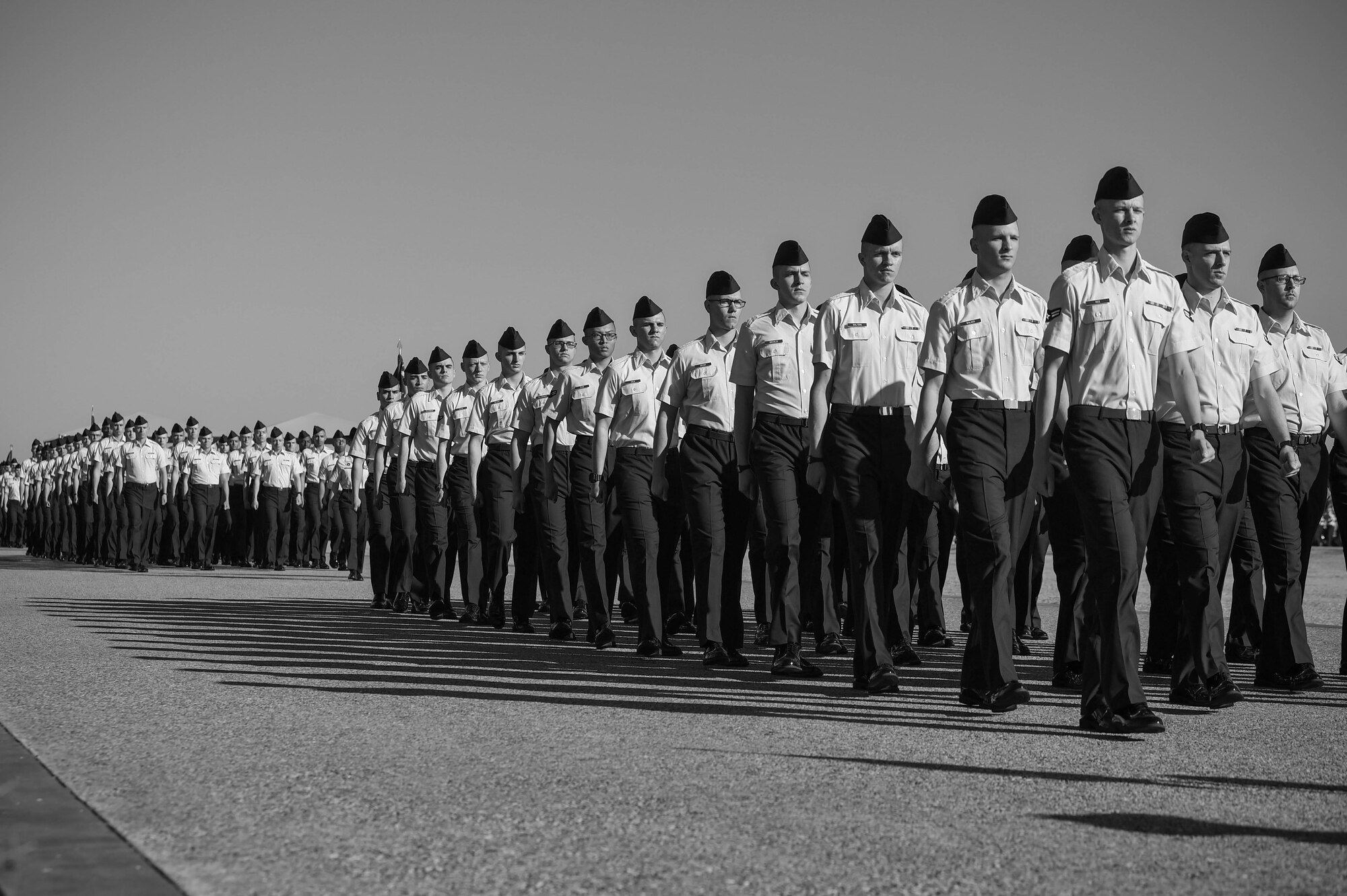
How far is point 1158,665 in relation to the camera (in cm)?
912

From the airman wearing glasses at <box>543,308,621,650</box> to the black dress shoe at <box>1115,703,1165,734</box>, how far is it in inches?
217

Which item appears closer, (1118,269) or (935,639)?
(1118,269)

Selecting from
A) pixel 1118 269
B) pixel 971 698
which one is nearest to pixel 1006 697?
pixel 971 698

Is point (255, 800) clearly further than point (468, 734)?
No

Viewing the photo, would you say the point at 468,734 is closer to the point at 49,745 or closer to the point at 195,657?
the point at 49,745

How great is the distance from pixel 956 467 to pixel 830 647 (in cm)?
313

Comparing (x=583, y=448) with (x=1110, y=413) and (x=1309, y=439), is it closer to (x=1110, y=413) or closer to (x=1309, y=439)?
(x=1309, y=439)

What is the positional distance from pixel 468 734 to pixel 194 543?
23703mm

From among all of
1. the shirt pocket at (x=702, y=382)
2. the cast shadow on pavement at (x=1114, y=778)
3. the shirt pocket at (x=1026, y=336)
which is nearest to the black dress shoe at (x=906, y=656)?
the shirt pocket at (x=702, y=382)

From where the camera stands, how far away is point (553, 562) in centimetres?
1192

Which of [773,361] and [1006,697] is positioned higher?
[773,361]

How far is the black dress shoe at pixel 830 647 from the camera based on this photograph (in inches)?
395

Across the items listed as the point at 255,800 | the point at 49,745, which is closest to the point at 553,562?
the point at 49,745

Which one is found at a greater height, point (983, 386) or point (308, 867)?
point (983, 386)
